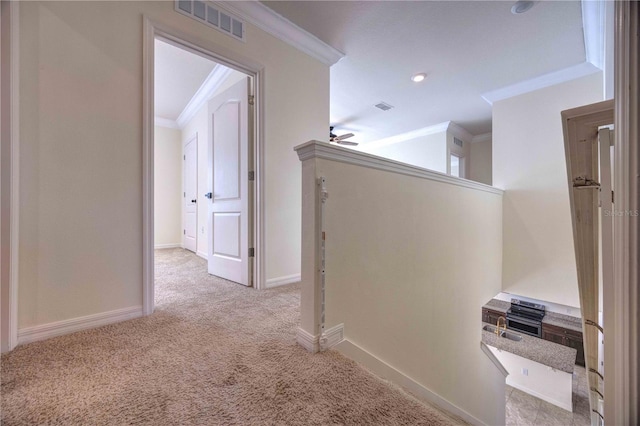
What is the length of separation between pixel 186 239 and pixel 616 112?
207 inches

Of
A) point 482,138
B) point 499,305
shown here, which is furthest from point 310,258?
point 482,138

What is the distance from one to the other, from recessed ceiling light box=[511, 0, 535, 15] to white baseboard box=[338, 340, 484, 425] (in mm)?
2946

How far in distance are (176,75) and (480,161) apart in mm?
5963

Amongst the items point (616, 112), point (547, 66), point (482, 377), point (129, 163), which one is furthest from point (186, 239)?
point (547, 66)

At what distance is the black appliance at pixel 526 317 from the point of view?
4.03 m

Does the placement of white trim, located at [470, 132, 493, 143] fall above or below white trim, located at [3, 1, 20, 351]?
above

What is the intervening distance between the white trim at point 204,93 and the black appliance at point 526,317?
5.27 m

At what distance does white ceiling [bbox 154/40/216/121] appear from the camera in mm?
2920

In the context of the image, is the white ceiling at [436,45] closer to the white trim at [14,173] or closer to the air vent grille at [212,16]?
the air vent grille at [212,16]

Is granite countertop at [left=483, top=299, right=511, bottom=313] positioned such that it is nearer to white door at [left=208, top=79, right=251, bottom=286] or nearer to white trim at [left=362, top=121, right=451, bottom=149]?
white trim at [left=362, top=121, right=451, bottom=149]

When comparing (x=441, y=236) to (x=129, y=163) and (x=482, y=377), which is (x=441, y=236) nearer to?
(x=482, y=377)

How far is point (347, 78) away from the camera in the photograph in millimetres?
3381

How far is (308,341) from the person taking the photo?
1363 mm

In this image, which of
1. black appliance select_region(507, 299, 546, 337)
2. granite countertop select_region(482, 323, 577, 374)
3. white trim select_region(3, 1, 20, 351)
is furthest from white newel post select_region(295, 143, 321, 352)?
granite countertop select_region(482, 323, 577, 374)
